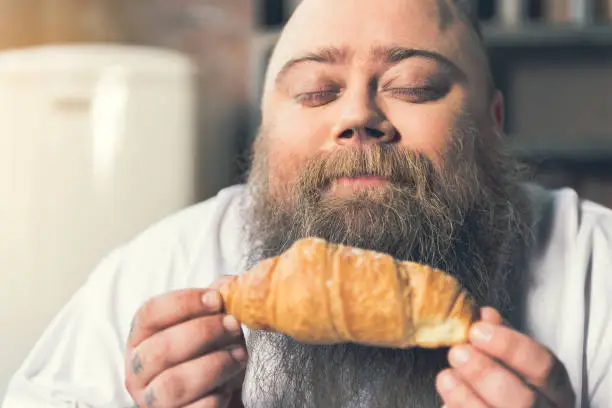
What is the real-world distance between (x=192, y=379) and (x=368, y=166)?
0.46 feet

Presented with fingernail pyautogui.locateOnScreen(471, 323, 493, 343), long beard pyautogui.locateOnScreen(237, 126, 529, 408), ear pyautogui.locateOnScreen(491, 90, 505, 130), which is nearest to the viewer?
fingernail pyautogui.locateOnScreen(471, 323, 493, 343)

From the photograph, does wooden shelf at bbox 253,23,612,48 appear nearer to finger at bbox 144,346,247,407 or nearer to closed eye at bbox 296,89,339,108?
closed eye at bbox 296,89,339,108

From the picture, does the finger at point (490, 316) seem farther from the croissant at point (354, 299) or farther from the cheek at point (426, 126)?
the cheek at point (426, 126)

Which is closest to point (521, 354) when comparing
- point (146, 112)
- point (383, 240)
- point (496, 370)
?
point (496, 370)

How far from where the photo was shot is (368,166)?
1.26 feet

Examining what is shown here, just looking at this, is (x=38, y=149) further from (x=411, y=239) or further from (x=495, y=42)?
(x=495, y=42)

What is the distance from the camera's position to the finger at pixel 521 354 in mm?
283

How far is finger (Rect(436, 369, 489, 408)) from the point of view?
289 millimetres

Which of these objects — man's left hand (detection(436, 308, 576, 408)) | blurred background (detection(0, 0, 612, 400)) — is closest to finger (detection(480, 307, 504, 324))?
man's left hand (detection(436, 308, 576, 408))

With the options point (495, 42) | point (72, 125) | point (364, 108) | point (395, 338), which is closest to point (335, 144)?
point (364, 108)

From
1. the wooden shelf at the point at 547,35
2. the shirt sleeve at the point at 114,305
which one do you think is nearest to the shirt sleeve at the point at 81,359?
the shirt sleeve at the point at 114,305

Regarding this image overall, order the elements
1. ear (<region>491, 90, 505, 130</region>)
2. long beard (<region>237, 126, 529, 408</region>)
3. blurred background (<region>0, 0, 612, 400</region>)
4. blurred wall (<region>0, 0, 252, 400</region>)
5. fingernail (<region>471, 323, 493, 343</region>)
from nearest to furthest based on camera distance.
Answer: fingernail (<region>471, 323, 493, 343</region>) < long beard (<region>237, 126, 529, 408</region>) < ear (<region>491, 90, 505, 130</region>) < blurred background (<region>0, 0, 612, 400</region>) < blurred wall (<region>0, 0, 252, 400</region>)

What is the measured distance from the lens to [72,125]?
72cm

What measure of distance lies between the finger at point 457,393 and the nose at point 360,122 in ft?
0.45
